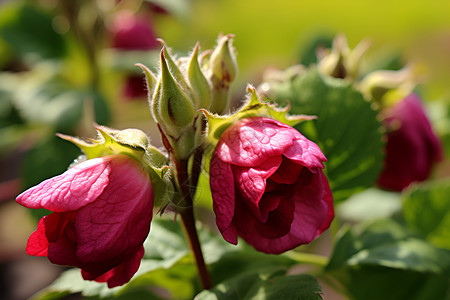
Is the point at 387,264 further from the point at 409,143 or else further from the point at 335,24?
the point at 335,24

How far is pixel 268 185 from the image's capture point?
0.43 metres

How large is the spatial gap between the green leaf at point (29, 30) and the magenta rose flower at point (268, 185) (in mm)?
890

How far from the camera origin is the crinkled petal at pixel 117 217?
41 cm

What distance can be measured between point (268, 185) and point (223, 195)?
4cm

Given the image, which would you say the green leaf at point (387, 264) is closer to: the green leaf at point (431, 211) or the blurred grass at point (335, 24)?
the green leaf at point (431, 211)

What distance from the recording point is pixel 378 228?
2.21ft

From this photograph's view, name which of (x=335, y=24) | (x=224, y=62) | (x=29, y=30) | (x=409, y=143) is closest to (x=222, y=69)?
(x=224, y=62)

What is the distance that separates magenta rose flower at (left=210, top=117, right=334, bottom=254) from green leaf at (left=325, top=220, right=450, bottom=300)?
0.16m

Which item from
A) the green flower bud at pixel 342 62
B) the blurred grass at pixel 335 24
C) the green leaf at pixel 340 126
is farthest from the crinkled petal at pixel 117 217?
the blurred grass at pixel 335 24

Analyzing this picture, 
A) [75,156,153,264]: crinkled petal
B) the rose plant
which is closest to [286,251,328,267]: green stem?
the rose plant

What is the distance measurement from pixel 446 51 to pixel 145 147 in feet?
9.81

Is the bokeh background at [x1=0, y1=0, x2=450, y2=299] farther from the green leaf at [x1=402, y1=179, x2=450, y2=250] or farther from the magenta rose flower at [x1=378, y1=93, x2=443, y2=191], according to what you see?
the green leaf at [x1=402, y1=179, x2=450, y2=250]

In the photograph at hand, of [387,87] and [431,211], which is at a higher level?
[387,87]

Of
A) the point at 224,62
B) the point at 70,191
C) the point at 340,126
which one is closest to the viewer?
the point at 70,191
